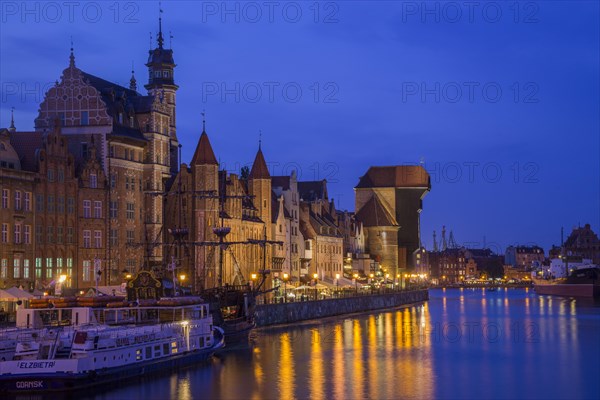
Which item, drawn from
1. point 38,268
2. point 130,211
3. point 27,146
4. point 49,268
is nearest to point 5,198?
point 38,268

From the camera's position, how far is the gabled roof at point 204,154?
10569 centimetres

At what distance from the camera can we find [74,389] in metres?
54.1

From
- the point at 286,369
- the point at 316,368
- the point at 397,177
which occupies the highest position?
the point at 397,177

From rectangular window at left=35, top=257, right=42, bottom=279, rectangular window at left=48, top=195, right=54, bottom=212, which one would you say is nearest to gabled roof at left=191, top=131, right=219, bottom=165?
rectangular window at left=48, top=195, right=54, bottom=212

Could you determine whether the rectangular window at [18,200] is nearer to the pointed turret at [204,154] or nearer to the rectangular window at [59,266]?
the rectangular window at [59,266]

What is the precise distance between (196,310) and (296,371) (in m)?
9.45

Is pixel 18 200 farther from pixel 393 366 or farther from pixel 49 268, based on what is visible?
pixel 393 366

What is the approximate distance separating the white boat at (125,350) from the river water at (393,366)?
1.23 meters

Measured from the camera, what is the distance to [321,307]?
116688 millimetres

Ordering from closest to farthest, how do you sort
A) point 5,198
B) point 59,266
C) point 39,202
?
point 5,198
point 39,202
point 59,266

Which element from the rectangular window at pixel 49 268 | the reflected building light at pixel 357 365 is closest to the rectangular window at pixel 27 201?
the rectangular window at pixel 49 268

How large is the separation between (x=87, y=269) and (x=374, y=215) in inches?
3875

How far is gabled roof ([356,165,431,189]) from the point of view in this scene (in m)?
192

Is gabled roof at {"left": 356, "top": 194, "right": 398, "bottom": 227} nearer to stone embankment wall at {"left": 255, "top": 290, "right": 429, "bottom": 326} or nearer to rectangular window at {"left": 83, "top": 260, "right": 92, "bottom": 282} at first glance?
stone embankment wall at {"left": 255, "top": 290, "right": 429, "bottom": 326}
